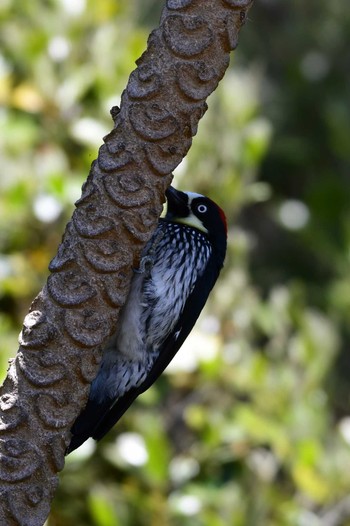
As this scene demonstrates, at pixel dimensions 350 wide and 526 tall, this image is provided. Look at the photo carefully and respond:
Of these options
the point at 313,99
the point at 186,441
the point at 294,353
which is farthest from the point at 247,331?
the point at 313,99

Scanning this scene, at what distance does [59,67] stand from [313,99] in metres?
3.98

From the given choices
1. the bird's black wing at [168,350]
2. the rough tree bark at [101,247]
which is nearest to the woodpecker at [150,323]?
the bird's black wing at [168,350]

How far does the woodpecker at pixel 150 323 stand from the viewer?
3193 mm

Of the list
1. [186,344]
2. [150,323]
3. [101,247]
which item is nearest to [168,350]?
[150,323]

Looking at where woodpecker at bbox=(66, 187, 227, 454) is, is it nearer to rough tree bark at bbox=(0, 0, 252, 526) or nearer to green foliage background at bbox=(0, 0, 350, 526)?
green foliage background at bbox=(0, 0, 350, 526)

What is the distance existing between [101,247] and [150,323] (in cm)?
103

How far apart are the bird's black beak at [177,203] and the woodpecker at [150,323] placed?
0.14 meters

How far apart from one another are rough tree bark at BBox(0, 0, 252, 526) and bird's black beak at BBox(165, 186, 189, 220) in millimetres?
1196

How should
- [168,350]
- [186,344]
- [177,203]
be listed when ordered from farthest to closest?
[186,344] → [177,203] → [168,350]

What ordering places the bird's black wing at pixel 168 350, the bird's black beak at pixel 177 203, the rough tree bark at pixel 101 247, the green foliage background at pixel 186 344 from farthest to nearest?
1. the green foliage background at pixel 186 344
2. the bird's black beak at pixel 177 203
3. the bird's black wing at pixel 168 350
4. the rough tree bark at pixel 101 247

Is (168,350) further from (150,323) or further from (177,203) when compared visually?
(177,203)

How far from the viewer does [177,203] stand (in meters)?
3.58

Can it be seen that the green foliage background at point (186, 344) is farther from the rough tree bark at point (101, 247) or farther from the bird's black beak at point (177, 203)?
the rough tree bark at point (101, 247)

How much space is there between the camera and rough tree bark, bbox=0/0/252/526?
2229 millimetres
